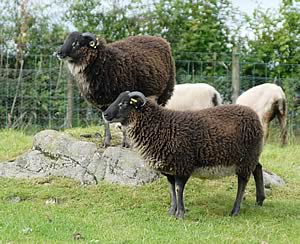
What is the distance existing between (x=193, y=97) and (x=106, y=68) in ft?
16.3

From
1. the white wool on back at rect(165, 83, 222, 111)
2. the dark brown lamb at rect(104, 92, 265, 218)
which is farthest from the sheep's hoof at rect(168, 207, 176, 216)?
the white wool on back at rect(165, 83, 222, 111)

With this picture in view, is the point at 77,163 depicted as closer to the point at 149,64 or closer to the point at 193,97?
the point at 149,64

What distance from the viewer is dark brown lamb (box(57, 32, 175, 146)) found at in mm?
9336

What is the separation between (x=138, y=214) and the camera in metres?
7.94

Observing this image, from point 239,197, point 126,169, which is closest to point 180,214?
point 239,197

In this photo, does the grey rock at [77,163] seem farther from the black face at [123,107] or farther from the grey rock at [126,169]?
the black face at [123,107]

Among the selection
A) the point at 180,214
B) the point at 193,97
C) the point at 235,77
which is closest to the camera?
the point at 180,214

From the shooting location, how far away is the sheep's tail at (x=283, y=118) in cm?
1429

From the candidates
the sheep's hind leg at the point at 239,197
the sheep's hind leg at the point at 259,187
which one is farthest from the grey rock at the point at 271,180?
the sheep's hind leg at the point at 239,197

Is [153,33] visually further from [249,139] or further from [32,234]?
[32,234]

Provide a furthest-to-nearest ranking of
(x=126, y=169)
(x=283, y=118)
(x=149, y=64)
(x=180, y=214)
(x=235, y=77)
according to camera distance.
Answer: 1. (x=235, y=77)
2. (x=283, y=118)
3. (x=149, y=64)
4. (x=126, y=169)
5. (x=180, y=214)

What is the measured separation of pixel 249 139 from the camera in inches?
321

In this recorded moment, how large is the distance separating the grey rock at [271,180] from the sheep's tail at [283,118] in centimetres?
427

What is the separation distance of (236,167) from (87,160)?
254cm
